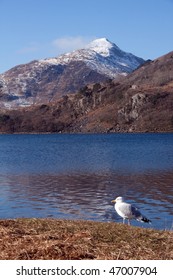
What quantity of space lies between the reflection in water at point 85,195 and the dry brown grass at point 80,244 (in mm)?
11302

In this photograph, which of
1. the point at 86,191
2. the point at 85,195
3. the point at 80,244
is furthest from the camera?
the point at 86,191

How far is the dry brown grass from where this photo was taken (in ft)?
25.8

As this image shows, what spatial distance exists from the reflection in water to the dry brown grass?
11302 millimetres

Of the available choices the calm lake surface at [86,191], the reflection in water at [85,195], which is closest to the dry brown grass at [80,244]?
the reflection in water at [85,195]

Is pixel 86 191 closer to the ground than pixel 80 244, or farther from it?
closer to the ground

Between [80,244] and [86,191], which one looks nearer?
[80,244]

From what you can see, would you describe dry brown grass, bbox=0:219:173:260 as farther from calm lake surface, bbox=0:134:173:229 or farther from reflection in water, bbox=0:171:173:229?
calm lake surface, bbox=0:134:173:229

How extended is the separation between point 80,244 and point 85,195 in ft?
89.6

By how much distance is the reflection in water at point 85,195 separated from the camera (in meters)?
27.7

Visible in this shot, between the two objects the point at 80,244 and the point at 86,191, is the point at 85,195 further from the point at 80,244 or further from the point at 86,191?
the point at 80,244

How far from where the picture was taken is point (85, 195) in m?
35.8

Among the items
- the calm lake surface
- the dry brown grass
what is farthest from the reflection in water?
the dry brown grass

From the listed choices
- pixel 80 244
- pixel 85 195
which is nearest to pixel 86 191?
pixel 85 195

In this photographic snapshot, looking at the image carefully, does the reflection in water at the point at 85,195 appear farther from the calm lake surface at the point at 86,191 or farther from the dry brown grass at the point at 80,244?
the dry brown grass at the point at 80,244
